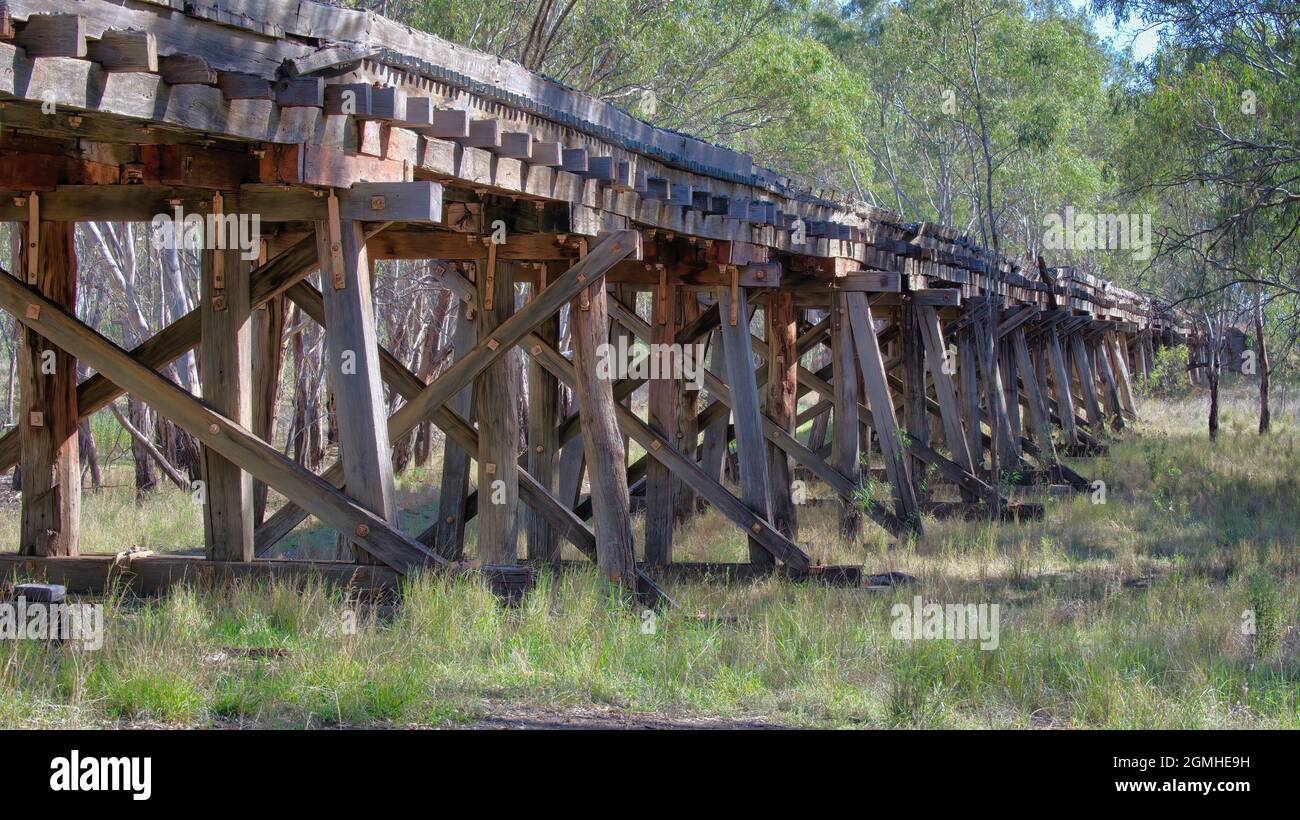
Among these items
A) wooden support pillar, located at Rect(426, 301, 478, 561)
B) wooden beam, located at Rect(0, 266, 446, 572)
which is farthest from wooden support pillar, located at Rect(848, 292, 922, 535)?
wooden beam, located at Rect(0, 266, 446, 572)

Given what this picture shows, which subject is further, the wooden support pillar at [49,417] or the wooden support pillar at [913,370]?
the wooden support pillar at [913,370]

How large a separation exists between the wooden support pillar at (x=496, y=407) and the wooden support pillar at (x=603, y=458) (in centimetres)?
63

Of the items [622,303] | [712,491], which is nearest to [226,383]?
[712,491]

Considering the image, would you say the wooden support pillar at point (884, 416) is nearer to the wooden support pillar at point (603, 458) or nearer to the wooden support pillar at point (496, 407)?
the wooden support pillar at point (496, 407)

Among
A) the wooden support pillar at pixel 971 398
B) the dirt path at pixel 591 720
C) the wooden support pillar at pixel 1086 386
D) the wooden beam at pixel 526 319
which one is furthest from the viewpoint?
the wooden support pillar at pixel 1086 386

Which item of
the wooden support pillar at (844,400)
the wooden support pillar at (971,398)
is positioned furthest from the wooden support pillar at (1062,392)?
the wooden support pillar at (844,400)

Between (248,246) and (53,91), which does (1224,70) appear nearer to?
(248,246)

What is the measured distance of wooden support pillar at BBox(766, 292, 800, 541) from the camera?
11188mm

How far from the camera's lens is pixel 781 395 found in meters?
11.4

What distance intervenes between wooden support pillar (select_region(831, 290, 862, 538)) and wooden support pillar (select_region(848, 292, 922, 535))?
0.11 metres

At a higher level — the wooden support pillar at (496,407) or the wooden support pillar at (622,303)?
the wooden support pillar at (622,303)

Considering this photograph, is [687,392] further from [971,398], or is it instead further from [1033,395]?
[1033,395]

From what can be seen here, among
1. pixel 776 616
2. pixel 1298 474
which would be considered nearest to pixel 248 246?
pixel 776 616

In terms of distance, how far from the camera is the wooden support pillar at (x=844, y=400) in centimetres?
1205
